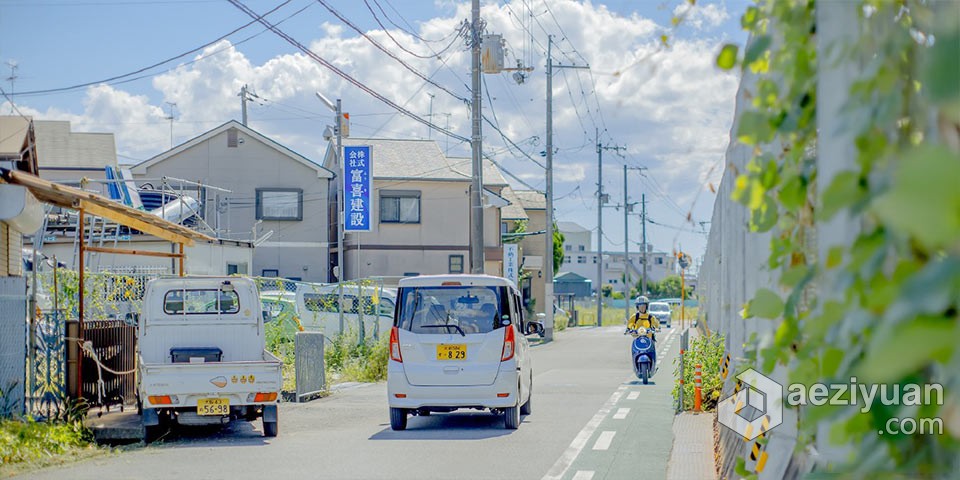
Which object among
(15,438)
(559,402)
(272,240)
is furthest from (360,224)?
(15,438)

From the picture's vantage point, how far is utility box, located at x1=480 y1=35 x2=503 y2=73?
2558 centimetres

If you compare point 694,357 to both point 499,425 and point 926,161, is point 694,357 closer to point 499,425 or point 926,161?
point 499,425

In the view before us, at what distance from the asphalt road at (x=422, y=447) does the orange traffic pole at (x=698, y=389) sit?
0.41m

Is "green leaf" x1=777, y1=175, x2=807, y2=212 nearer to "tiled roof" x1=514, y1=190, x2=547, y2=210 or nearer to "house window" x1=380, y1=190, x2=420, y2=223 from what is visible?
"house window" x1=380, y1=190, x2=420, y2=223

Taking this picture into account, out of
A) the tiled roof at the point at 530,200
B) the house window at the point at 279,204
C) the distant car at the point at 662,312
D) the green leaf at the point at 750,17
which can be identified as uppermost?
the tiled roof at the point at 530,200

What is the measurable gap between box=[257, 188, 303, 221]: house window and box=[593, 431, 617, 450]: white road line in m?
29.5

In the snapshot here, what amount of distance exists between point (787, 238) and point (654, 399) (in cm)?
1324

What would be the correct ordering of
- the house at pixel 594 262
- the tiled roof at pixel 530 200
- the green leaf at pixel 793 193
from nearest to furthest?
1. the green leaf at pixel 793 193
2. the tiled roof at pixel 530 200
3. the house at pixel 594 262

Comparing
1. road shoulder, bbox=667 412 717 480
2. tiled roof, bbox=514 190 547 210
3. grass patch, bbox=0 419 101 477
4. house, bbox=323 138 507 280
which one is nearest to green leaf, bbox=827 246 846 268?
road shoulder, bbox=667 412 717 480

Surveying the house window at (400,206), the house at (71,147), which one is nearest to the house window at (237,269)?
the house window at (400,206)

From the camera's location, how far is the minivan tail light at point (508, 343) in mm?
12219

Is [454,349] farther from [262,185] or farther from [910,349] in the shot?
[262,185]

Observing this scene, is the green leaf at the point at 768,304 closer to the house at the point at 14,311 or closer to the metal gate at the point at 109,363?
the house at the point at 14,311

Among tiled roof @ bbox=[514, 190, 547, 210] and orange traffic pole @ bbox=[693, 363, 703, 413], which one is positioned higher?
tiled roof @ bbox=[514, 190, 547, 210]
